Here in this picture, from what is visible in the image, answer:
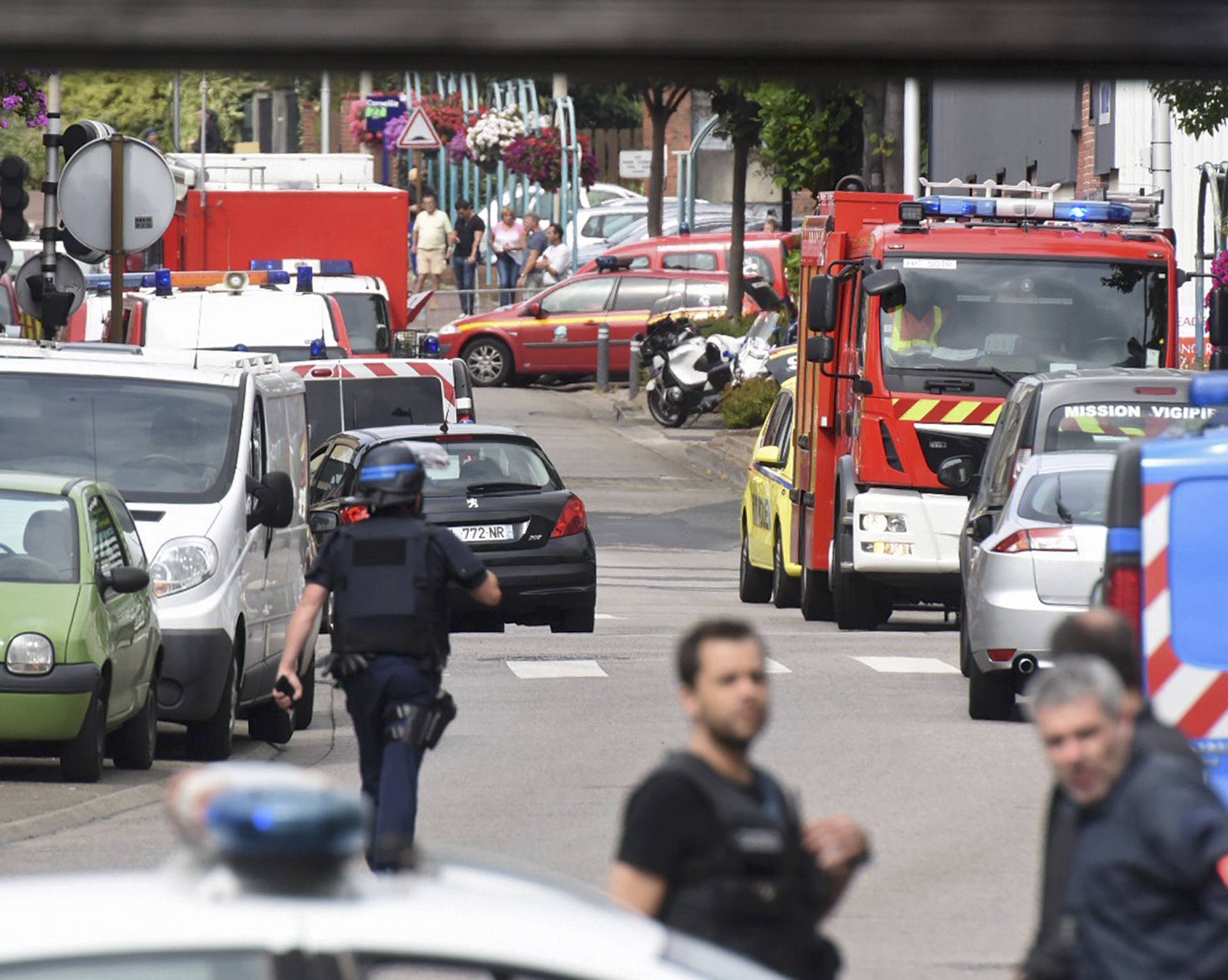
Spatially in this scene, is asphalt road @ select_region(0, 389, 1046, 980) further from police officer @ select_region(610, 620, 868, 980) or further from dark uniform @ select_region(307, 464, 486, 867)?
police officer @ select_region(610, 620, 868, 980)

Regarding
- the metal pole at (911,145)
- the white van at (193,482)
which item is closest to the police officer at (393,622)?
the white van at (193,482)

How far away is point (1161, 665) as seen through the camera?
25.2 ft

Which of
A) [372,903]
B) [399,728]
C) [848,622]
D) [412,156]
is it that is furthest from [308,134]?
[372,903]

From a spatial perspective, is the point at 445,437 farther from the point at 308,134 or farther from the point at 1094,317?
the point at 308,134

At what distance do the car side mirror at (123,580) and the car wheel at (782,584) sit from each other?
1046 centimetres

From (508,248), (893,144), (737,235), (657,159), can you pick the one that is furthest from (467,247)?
(893,144)

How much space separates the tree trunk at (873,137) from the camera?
3166 cm

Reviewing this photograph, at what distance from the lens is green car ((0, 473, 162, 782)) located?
12188 millimetres

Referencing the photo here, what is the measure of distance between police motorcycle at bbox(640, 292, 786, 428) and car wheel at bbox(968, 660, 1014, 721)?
22.7 metres

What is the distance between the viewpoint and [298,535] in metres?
15.9

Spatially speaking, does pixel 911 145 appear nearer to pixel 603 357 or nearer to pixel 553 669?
pixel 603 357

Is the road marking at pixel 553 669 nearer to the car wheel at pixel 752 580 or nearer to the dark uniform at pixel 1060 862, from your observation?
the car wheel at pixel 752 580

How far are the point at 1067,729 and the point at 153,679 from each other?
28.9 ft

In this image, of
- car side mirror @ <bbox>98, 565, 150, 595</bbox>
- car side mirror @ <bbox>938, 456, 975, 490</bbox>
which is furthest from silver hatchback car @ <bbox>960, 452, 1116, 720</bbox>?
car side mirror @ <bbox>98, 565, 150, 595</bbox>
